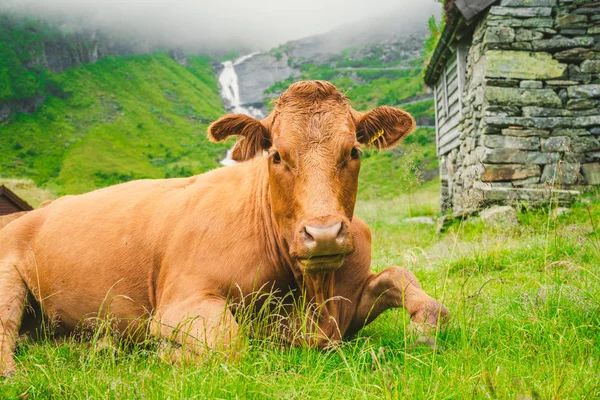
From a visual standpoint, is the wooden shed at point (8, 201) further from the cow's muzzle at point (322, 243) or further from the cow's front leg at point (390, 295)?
the cow's muzzle at point (322, 243)

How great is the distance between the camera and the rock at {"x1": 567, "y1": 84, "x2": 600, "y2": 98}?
9.56 meters

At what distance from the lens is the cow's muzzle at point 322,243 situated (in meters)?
2.57

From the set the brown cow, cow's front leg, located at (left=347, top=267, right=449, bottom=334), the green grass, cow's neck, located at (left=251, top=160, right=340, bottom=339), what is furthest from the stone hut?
the green grass

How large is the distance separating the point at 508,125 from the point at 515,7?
254cm

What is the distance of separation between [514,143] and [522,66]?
65.0 inches

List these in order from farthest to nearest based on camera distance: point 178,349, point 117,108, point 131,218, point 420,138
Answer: point 117,108 → point 420,138 → point 131,218 → point 178,349

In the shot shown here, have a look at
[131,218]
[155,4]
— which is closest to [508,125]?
[131,218]

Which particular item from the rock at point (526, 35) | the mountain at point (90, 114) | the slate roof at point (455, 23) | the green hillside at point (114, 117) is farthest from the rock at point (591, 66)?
the mountain at point (90, 114)

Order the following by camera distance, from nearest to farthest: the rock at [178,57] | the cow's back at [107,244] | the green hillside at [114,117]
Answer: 1. the cow's back at [107,244]
2. the green hillside at [114,117]
3. the rock at [178,57]

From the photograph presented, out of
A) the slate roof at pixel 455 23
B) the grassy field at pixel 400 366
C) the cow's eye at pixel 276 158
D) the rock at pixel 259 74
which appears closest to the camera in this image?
the grassy field at pixel 400 366

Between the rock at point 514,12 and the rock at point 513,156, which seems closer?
the rock at point 513,156

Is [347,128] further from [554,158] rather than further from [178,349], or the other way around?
[554,158]

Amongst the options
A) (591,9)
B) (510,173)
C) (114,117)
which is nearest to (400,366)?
(510,173)

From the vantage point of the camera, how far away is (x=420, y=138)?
56.9 m
